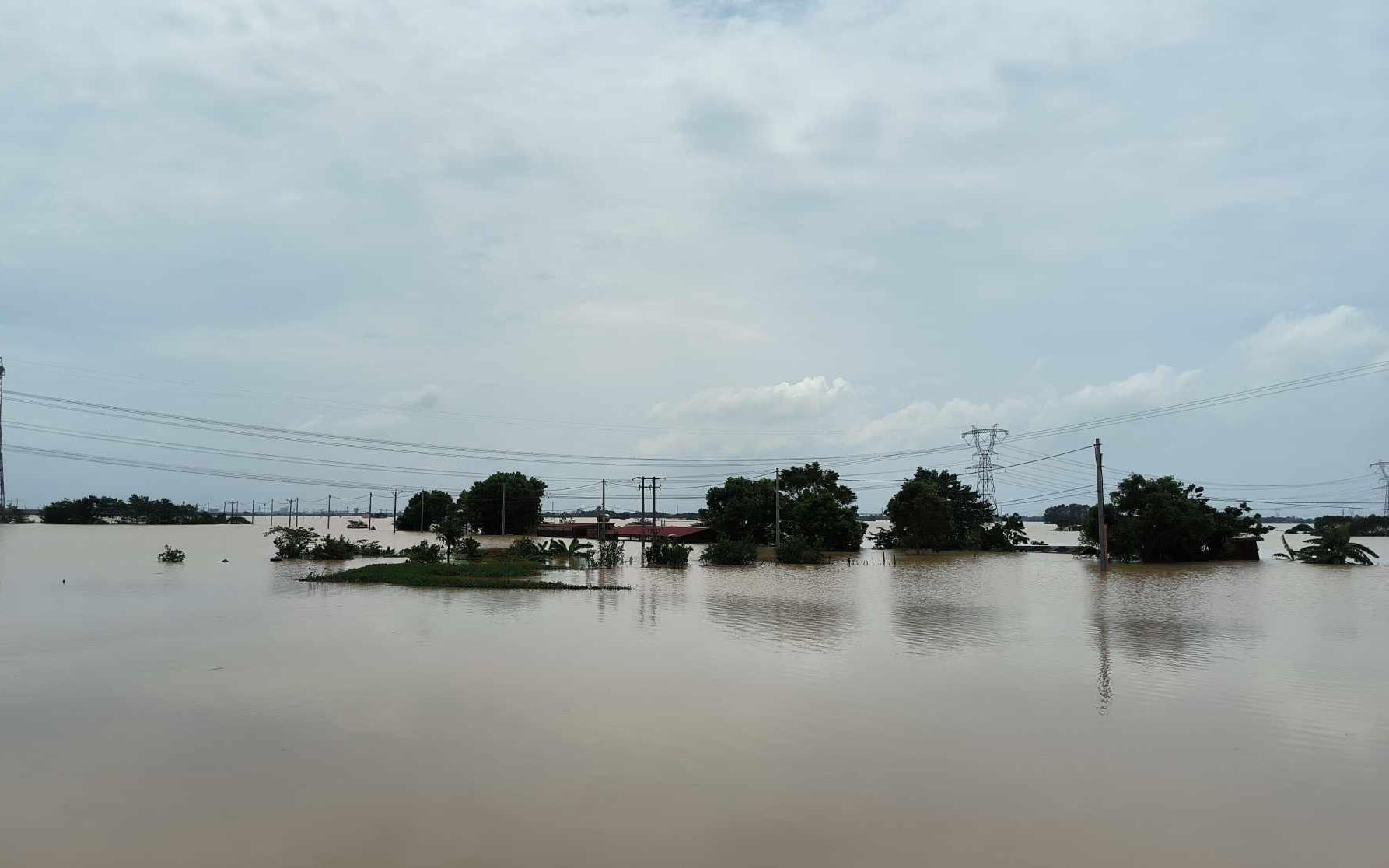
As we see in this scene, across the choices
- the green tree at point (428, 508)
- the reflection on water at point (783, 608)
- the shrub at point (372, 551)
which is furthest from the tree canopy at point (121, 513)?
the reflection on water at point (783, 608)

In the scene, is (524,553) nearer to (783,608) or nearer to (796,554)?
A: (796,554)

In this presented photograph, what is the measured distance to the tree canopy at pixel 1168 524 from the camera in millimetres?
41406

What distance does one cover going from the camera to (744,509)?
58.4 meters

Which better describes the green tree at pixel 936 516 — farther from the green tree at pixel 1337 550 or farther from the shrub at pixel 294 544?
the shrub at pixel 294 544

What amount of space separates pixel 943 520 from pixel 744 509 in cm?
1315

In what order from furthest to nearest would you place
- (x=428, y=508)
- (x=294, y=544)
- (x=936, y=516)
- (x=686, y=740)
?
(x=428, y=508) → (x=936, y=516) → (x=294, y=544) → (x=686, y=740)

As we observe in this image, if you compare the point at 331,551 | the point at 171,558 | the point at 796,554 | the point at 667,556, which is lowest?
the point at 796,554

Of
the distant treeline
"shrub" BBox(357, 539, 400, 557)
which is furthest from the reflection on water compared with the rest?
the distant treeline

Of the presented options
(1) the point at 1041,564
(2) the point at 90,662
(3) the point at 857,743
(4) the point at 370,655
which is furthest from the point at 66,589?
(1) the point at 1041,564

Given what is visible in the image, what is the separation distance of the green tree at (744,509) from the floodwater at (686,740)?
3793 centimetres

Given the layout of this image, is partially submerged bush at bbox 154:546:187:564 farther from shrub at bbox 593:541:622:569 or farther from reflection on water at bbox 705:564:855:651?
reflection on water at bbox 705:564:855:651

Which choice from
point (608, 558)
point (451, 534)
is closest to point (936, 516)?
point (608, 558)

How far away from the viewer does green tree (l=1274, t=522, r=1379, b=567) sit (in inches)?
1591

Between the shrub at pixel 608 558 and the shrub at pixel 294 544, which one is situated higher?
the shrub at pixel 294 544
